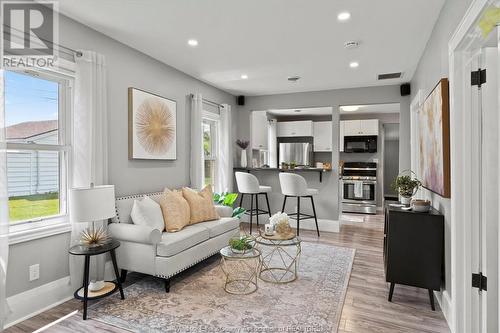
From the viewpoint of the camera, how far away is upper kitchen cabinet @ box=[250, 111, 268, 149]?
Result: 6733 millimetres

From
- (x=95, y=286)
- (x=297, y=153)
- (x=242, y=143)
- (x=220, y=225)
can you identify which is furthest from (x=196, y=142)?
(x=297, y=153)

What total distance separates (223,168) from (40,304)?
339 centimetres

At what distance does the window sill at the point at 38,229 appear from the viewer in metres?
2.37

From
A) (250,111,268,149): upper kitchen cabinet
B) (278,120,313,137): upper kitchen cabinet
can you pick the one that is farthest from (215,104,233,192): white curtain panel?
(278,120,313,137): upper kitchen cabinet

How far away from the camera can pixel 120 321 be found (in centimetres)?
232

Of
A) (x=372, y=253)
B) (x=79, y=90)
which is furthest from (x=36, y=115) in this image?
(x=372, y=253)

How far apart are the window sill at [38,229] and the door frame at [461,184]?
3.27 meters

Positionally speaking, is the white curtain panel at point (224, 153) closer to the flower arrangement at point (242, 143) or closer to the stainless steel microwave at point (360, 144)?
the flower arrangement at point (242, 143)

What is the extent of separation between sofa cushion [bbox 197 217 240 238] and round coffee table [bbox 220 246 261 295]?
0.41 metres

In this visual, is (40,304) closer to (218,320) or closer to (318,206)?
(218,320)

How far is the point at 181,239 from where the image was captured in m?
2.96

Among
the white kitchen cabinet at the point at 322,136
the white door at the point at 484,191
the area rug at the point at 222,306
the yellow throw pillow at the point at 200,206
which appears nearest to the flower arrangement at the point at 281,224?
the area rug at the point at 222,306

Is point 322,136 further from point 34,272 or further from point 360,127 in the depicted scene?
point 34,272

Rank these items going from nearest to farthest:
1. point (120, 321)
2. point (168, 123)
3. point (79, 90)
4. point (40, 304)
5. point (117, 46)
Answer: point (120, 321) < point (40, 304) < point (79, 90) < point (117, 46) < point (168, 123)
